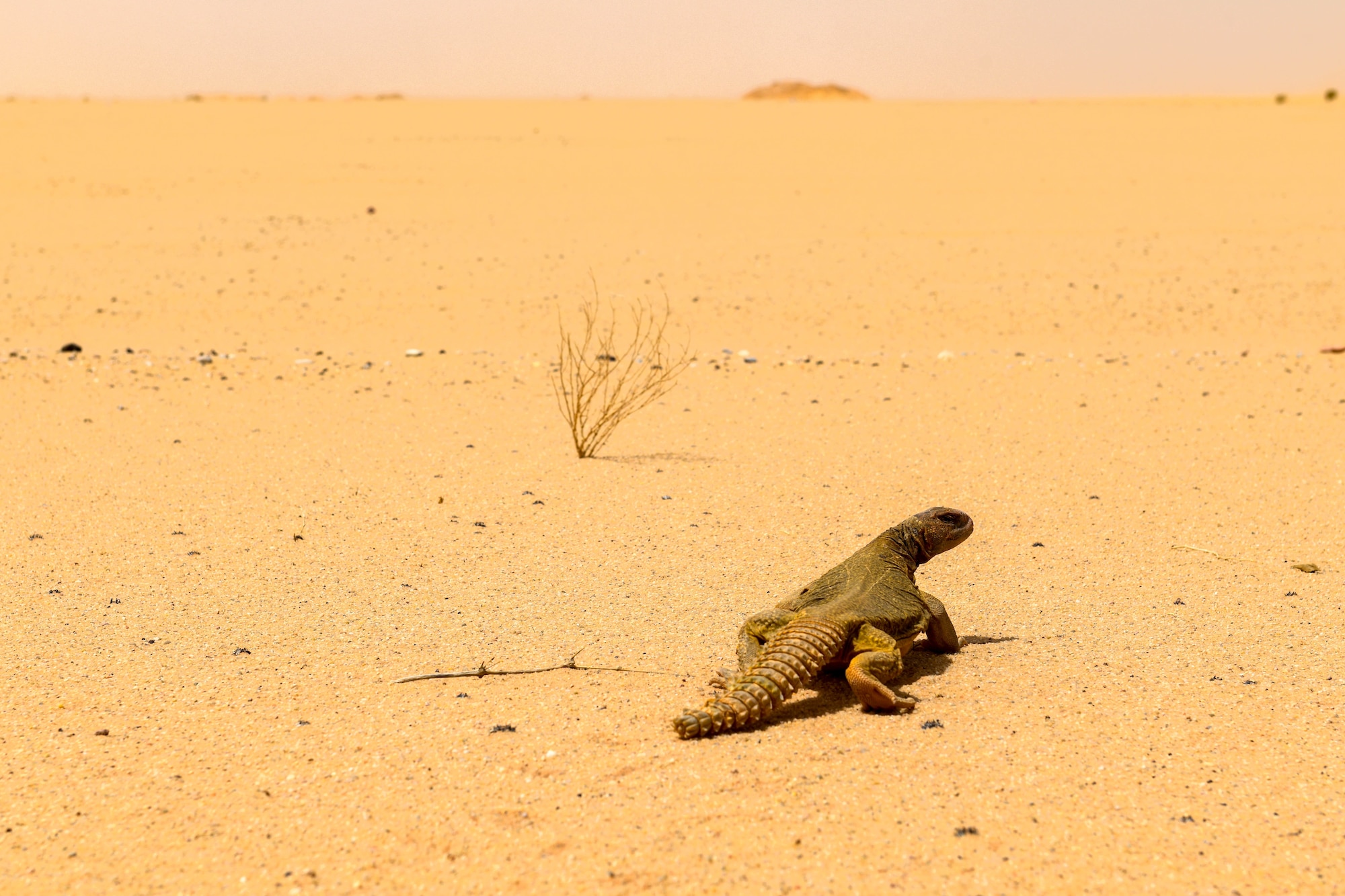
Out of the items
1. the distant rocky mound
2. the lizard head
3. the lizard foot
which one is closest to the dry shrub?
the lizard head

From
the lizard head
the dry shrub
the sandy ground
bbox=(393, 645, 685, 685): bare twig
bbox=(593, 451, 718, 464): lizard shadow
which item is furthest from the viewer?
the dry shrub

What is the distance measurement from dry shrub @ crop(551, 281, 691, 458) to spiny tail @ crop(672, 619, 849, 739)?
3.07 m

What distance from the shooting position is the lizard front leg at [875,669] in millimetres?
3695

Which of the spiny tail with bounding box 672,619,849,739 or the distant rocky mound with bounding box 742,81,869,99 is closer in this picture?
A: the spiny tail with bounding box 672,619,849,739

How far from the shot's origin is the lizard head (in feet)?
15.2

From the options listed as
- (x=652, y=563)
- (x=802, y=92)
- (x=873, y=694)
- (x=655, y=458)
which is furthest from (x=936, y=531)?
(x=802, y=92)

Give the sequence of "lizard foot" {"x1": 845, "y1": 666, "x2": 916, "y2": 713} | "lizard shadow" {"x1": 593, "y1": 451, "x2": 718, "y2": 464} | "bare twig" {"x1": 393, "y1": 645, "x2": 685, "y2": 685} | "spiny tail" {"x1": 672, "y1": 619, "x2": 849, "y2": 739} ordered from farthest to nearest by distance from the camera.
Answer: "lizard shadow" {"x1": 593, "y1": 451, "x2": 718, "y2": 464} → "bare twig" {"x1": 393, "y1": 645, "x2": 685, "y2": 685} → "lizard foot" {"x1": 845, "y1": 666, "x2": 916, "y2": 713} → "spiny tail" {"x1": 672, "y1": 619, "x2": 849, "y2": 739}

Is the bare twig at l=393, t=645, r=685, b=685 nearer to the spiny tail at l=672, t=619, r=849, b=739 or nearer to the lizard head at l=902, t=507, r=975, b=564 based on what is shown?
the spiny tail at l=672, t=619, r=849, b=739

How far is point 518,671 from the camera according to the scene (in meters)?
4.09

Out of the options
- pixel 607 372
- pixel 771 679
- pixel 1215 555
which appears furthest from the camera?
pixel 607 372

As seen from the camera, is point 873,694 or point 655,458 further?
point 655,458

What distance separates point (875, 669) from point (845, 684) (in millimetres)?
309

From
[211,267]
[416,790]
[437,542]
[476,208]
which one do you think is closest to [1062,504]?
[437,542]

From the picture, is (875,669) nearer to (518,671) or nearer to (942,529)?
(942,529)
